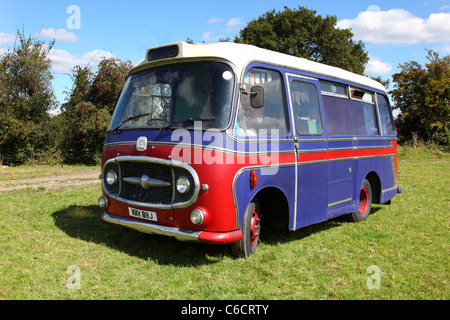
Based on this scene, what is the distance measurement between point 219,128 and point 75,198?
6.20m

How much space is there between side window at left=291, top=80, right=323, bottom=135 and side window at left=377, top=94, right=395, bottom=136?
3.12 meters

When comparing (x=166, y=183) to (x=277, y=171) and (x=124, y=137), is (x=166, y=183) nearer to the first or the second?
(x=124, y=137)

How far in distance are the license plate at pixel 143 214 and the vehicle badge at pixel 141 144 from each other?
2.83ft

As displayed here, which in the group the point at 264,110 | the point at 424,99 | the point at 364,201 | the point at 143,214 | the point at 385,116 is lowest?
the point at 364,201

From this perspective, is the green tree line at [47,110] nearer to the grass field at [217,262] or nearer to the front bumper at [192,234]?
the grass field at [217,262]

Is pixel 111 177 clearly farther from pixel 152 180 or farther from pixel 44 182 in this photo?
pixel 44 182

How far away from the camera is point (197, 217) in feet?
16.5

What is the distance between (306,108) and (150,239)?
3332 mm

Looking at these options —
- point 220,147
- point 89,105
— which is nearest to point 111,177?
point 220,147

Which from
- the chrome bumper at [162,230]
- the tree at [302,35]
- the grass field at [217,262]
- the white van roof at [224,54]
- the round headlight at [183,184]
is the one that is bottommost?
the grass field at [217,262]

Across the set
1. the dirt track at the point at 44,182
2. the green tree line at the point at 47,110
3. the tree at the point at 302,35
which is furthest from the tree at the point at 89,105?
the tree at the point at 302,35

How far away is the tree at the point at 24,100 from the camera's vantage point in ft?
64.1

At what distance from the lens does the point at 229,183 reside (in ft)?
16.7
